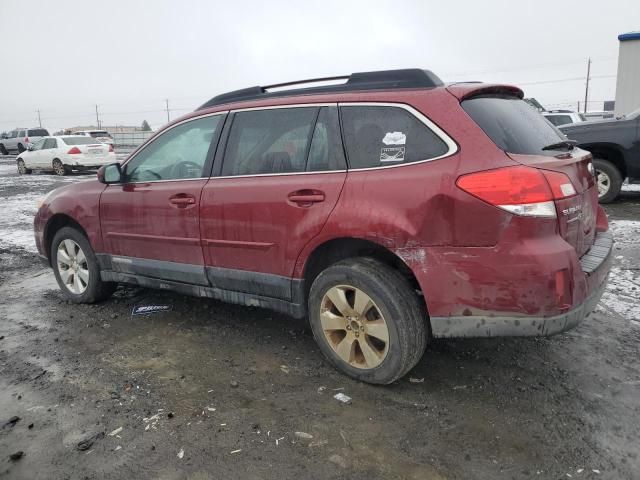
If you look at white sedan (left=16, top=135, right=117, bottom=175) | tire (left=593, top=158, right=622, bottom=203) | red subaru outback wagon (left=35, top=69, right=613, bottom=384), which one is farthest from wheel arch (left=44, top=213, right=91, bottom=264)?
white sedan (left=16, top=135, right=117, bottom=175)

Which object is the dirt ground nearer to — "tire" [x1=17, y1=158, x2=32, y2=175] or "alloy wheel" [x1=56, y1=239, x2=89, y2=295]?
"alloy wheel" [x1=56, y1=239, x2=89, y2=295]

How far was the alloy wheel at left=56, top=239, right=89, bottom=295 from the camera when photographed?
4.82 m

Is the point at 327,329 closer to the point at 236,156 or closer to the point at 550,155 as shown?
the point at 236,156

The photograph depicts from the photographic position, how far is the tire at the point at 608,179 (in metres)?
8.41

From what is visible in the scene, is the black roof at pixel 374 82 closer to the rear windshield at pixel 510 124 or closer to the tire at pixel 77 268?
the rear windshield at pixel 510 124

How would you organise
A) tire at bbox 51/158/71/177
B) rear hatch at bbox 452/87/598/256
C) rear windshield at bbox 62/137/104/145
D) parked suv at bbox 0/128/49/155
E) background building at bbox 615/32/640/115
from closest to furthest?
1. rear hatch at bbox 452/87/598/256
2. background building at bbox 615/32/640/115
3. tire at bbox 51/158/71/177
4. rear windshield at bbox 62/137/104/145
5. parked suv at bbox 0/128/49/155

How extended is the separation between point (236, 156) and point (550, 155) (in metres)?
2.03

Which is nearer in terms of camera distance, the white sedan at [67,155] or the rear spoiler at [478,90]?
the rear spoiler at [478,90]

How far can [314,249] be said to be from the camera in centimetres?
321

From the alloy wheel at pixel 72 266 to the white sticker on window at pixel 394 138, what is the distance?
10.3 feet

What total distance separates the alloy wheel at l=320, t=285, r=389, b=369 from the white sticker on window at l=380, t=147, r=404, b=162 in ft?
2.54

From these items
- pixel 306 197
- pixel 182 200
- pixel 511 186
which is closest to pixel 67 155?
pixel 182 200

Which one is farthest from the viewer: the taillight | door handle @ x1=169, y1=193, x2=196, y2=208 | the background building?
the background building

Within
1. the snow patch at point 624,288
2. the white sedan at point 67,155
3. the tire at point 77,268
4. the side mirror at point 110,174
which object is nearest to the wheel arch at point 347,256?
the side mirror at point 110,174
